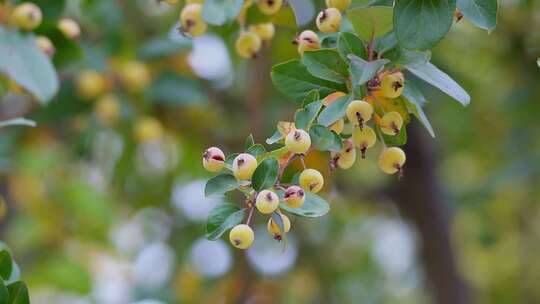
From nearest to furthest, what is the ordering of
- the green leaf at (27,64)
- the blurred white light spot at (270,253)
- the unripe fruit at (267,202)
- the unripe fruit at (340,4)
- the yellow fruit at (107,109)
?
1. the unripe fruit at (267,202)
2. the unripe fruit at (340,4)
3. the green leaf at (27,64)
4. the yellow fruit at (107,109)
5. the blurred white light spot at (270,253)

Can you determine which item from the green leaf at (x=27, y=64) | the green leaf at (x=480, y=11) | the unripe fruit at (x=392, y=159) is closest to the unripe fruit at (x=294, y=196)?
the unripe fruit at (x=392, y=159)

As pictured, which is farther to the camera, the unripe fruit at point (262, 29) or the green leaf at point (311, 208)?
the unripe fruit at point (262, 29)

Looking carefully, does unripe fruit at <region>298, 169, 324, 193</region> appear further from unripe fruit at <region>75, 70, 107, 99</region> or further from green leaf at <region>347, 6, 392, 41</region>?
unripe fruit at <region>75, 70, 107, 99</region>

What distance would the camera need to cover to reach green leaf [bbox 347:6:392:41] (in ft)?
2.48

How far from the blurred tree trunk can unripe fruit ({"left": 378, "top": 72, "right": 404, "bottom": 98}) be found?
56.9 inches

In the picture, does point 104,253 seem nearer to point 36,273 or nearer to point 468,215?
point 36,273

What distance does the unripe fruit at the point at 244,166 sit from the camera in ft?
2.32

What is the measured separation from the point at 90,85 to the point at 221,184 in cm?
112

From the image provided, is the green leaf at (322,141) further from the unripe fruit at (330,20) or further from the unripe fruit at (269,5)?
the unripe fruit at (269,5)

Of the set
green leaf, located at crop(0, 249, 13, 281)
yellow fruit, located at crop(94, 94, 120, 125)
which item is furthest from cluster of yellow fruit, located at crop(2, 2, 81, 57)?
yellow fruit, located at crop(94, 94, 120, 125)

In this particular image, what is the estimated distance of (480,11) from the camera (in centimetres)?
76

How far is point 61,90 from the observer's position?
182 centimetres

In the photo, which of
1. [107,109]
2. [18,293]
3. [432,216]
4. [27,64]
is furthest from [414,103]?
[432,216]

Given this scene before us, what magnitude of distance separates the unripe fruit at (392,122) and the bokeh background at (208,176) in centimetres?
76
